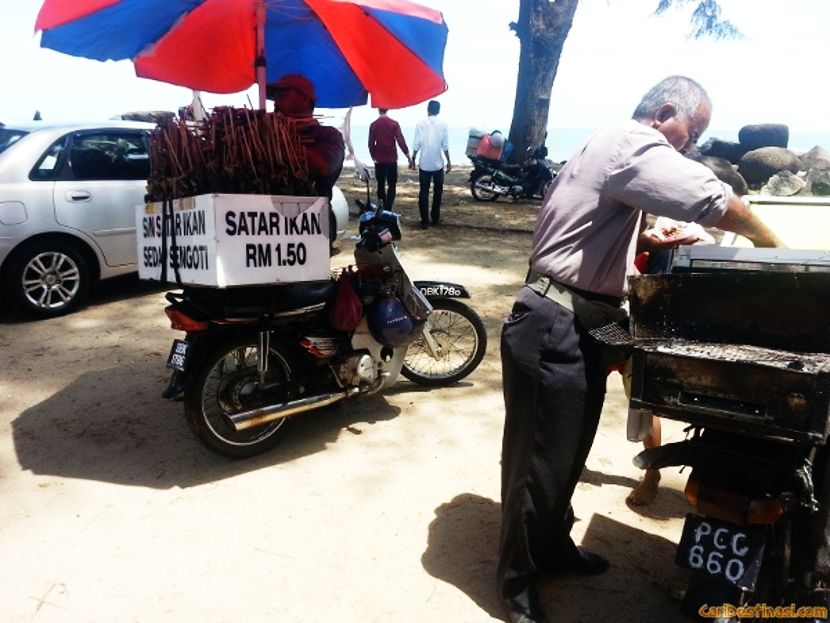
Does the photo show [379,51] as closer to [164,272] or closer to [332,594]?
[164,272]

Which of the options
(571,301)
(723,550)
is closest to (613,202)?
(571,301)

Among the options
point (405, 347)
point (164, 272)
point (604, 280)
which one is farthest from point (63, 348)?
point (604, 280)

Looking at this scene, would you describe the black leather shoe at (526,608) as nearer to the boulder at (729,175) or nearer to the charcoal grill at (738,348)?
the charcoal grill at (738,348)

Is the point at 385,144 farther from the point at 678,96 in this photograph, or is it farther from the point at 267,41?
the point at 678,96

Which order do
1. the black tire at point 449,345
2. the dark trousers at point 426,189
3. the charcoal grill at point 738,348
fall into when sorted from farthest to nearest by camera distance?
1. the dark trousers at point 426,189
2. the black tire at point 449,345
3. the charcoal grill at point 738,348

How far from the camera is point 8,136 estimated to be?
5.93 metres

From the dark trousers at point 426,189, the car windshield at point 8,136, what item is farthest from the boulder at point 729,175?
the car windshield at point 8,136

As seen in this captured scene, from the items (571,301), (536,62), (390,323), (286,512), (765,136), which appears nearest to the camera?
(571,301)

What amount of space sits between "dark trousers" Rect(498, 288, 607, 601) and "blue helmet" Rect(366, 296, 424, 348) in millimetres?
1639

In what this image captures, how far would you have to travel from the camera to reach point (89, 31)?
3904 mm

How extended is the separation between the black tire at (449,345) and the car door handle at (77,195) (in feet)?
11.2

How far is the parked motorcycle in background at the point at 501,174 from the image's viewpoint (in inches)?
545

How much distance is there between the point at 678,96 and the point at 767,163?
15.7 m

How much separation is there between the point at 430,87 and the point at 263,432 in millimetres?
2535
